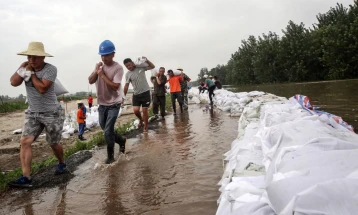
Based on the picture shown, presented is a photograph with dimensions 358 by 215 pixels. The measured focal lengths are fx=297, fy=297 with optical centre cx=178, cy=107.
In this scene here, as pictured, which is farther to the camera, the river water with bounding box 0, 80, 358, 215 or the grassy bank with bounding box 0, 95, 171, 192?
the grassy bank with bounding box 0, 95, 171, 192

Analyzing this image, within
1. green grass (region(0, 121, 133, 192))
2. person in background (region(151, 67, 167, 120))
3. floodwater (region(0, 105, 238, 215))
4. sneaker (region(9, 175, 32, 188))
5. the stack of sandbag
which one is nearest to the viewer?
the stack of sandbag

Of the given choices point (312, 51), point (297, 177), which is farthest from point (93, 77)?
point (312, 51)

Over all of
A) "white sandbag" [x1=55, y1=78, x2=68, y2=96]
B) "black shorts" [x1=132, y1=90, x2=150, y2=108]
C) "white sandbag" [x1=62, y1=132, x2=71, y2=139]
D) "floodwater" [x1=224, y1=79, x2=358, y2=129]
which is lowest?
"white sandbag" [x1=62, y1=132, x2=71, y2=139]

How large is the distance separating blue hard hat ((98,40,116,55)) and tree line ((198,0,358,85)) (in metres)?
29.7

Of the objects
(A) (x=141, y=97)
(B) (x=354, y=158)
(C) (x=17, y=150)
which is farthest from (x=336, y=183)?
(C) (x=17, y=150)

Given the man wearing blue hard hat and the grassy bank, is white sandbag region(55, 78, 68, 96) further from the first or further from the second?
the grassy bank

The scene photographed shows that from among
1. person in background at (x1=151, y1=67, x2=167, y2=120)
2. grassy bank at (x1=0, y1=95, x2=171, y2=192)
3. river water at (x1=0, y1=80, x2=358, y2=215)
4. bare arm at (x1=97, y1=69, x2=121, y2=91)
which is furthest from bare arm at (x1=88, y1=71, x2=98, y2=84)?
person in background at (x1=151, y1=67, x2=167, y2=120)

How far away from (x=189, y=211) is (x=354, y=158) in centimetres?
119

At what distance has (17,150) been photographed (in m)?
6.13

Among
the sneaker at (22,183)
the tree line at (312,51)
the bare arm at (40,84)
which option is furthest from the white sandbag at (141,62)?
the tree line at (312,51)

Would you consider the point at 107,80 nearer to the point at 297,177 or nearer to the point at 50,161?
the point at 50,161

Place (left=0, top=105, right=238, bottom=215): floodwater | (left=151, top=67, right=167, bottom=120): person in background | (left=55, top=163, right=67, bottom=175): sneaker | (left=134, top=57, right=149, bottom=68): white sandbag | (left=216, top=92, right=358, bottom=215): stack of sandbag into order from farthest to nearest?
(left=151, top=67, right=167, bottom=120): person in background → (left=134, top=57, right=149, bottom=68): white sandbag → (left=55, top=163, right=67, bottom=175): sneaker → (left=0, top=105, right=238, bottom=215): floodwater → (left=216, top=92, right=358, bottom=215): stack of sandbag

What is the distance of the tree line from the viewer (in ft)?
96.2

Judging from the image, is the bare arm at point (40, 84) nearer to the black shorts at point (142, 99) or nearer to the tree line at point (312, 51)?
the black shorts at point (142, 99)
